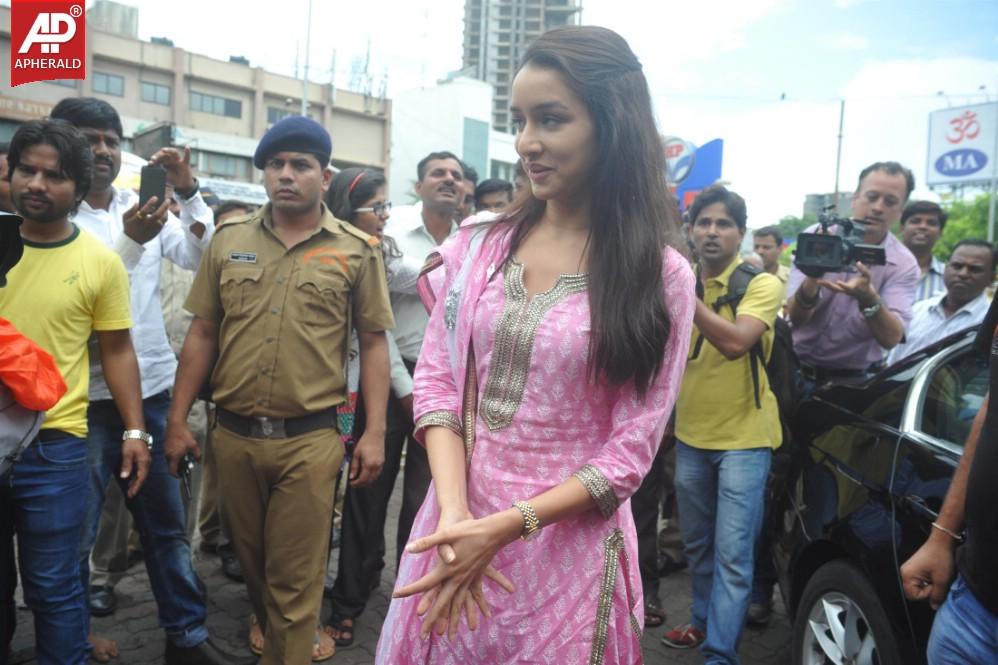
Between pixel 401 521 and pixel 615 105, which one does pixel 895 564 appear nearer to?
pixel 615 105

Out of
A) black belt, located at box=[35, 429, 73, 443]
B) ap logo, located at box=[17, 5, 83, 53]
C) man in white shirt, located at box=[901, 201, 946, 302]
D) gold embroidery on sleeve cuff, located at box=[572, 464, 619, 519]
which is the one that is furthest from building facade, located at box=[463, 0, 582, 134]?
gold embroidery on sleeve cuff, located at box=[572, 464, 619, 519]

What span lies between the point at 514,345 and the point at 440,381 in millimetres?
188

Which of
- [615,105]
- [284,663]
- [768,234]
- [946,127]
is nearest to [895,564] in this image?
[615,105]

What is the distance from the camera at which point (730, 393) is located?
11.4ft

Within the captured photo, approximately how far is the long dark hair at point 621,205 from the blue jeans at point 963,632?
0.92m

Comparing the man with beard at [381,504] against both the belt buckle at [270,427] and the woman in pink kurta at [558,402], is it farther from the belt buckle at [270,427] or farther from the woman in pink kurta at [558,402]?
the woman in pink kurta at [558,402]

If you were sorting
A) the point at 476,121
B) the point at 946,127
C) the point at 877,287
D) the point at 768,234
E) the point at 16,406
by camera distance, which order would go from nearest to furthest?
the point at 16,406
the point at 877,287
the point at 768,234
the point at 946,127
the point at 476,121

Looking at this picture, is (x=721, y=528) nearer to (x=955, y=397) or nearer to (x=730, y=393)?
(x=730, y=393)

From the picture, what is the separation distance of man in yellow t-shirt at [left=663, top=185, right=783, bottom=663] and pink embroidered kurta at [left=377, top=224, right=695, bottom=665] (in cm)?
173

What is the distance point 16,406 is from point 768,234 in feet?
25.7

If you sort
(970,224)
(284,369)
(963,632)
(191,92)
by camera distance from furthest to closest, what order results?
(970,224)
(191,92)
(284,369)
(963,632)

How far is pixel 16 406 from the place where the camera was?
2.37 meters

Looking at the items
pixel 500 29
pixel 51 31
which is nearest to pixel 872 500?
pixel 51 31

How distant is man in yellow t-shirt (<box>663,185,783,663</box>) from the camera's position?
3303 millimetres
